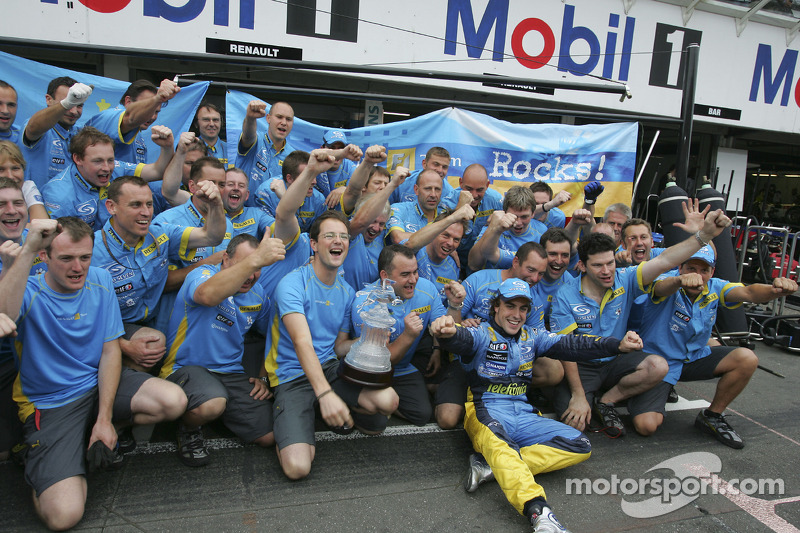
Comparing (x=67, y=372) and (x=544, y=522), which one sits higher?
(x=67, y=372)

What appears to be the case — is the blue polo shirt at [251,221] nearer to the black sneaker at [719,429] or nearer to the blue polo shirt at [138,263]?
the blue polo shirt at [138,263]

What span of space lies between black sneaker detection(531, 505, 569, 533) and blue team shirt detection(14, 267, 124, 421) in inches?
103

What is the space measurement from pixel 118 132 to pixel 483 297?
349cm

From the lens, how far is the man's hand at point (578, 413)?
12.8 ft

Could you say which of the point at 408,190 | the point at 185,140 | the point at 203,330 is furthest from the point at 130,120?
the point at 408,190

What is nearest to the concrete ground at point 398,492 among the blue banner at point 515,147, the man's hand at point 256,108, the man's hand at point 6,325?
the man's hand at point 6,325

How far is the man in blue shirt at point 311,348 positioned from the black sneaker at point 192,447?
0.45m

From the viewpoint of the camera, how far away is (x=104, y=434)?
287 cm

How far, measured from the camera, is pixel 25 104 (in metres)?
5.22

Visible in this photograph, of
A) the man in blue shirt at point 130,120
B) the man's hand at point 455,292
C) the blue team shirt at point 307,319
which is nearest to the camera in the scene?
the blue team shirt at point 307,319

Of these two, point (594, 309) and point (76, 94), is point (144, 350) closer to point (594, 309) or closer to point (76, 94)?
point (76, 94)

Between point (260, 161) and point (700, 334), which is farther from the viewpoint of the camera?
point (260, 161)

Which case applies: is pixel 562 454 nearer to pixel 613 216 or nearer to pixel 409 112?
pixel 613 216

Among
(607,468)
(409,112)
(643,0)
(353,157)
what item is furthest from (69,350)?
(643,0)
